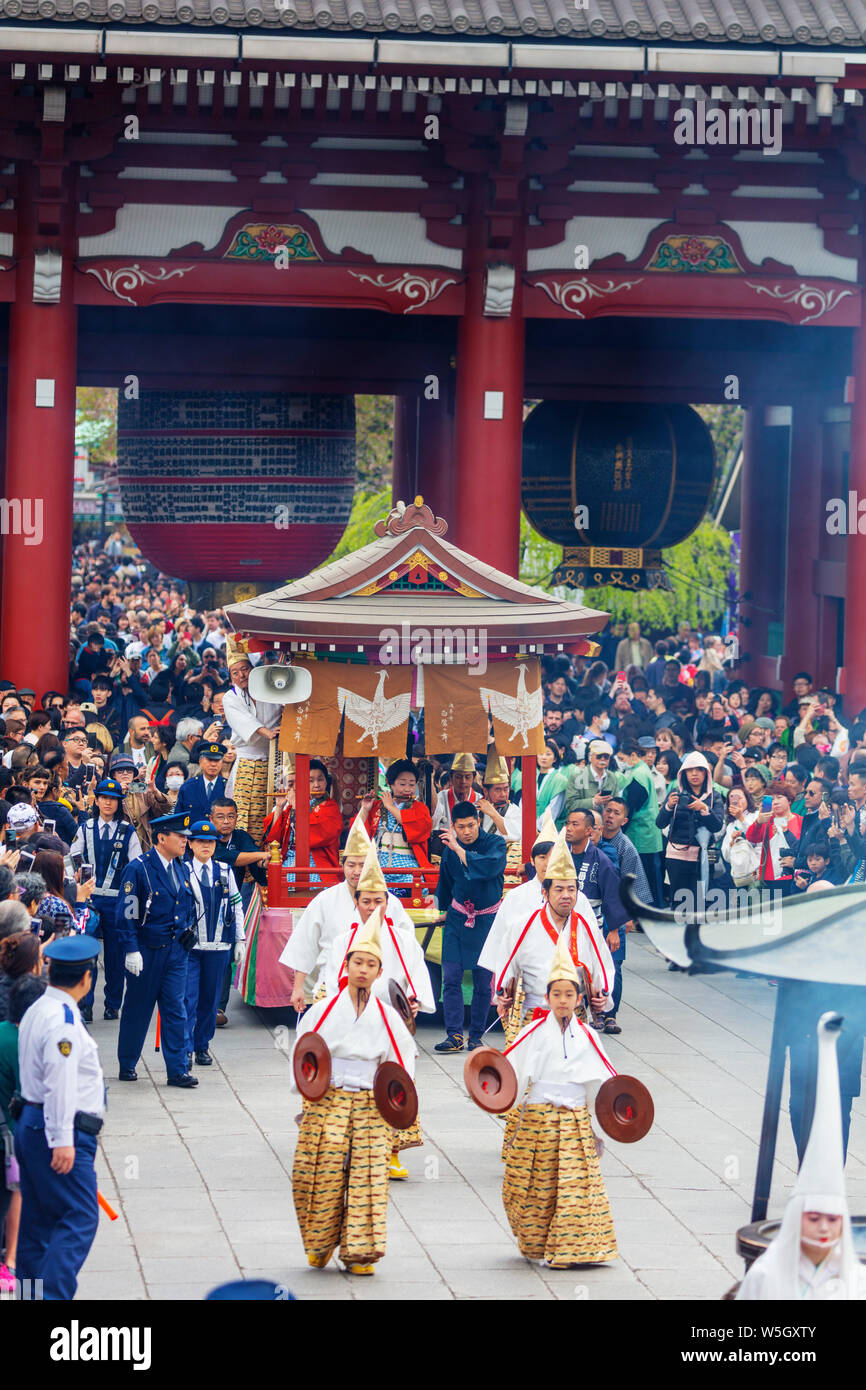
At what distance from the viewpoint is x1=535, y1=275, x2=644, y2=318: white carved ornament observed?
53.2 feet

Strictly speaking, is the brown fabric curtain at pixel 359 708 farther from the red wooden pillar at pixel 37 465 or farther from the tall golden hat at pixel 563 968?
the tall golden hat at pixel 563 968

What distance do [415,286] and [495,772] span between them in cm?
484

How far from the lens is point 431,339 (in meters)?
18.4

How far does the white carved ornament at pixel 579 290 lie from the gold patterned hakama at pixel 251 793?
17.0 ft

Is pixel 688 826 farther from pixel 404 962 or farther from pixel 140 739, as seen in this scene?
pixel 404 962

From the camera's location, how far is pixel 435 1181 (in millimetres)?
9195

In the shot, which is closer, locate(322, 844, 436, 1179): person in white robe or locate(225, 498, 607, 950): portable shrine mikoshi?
locate(322, 844, 436, 1179): person in white robe

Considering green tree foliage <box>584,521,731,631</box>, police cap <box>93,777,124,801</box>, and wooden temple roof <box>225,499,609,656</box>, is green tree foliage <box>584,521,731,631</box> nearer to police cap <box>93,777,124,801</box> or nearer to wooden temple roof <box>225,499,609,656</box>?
wooden temple roof <box>225,499,609,656</box>

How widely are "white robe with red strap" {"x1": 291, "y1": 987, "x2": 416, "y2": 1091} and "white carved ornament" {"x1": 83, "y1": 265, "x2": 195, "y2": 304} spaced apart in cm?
909

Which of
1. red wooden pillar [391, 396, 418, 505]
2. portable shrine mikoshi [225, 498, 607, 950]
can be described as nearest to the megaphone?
portable shrine mikoshi [225, 498, 607, 950]

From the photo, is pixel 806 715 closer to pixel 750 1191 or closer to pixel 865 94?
pixel 865 94

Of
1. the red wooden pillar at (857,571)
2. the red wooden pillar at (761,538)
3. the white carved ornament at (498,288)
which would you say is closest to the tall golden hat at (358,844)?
the white carved ornament at (498,288)

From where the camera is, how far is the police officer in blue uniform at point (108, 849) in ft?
38.5

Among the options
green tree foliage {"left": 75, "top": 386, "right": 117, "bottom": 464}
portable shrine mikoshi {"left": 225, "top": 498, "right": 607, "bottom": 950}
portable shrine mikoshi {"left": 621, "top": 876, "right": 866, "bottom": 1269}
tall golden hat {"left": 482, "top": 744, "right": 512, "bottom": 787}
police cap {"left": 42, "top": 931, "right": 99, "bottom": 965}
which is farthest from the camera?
green tree foliage {"left": 75, "top": 386, "right": 117, "bottom": 464}
